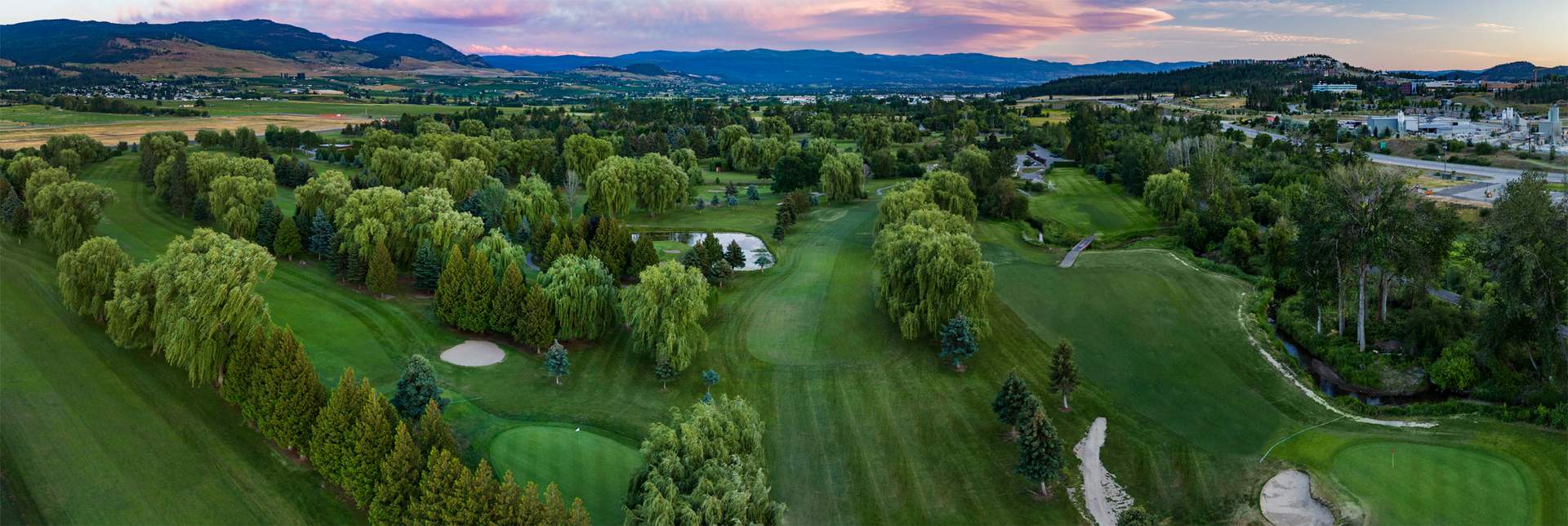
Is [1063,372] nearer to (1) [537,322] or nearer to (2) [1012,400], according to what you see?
(2) [1012,400]

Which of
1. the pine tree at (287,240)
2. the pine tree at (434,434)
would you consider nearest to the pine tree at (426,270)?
the pine tree at (287,240)

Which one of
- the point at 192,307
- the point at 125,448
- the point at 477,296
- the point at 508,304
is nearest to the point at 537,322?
the point at 508,304

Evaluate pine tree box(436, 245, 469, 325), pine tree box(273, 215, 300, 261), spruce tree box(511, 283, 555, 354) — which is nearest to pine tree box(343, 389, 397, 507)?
spruce tree box(511, 283, 555, 354)

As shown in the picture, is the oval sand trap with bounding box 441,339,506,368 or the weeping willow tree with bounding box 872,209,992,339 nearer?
the oval sand trap with bounding box 441,339,506,368

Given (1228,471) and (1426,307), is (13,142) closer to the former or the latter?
(1228,471)

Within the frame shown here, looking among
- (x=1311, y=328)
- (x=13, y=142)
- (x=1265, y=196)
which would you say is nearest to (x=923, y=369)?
(x=1311, y=328)

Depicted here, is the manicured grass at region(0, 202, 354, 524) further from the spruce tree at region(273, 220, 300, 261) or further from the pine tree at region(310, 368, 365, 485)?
the spruce tree at region(273, 220, 300, 261)

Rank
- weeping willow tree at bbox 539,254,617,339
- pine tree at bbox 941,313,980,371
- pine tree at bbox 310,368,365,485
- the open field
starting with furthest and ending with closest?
1. weeping willow tree at bbox 539,254,617,339
2. pine tree at bbox 941,313,980,371
3. the open field
4. pine tree at bbox 310,368,365,485
